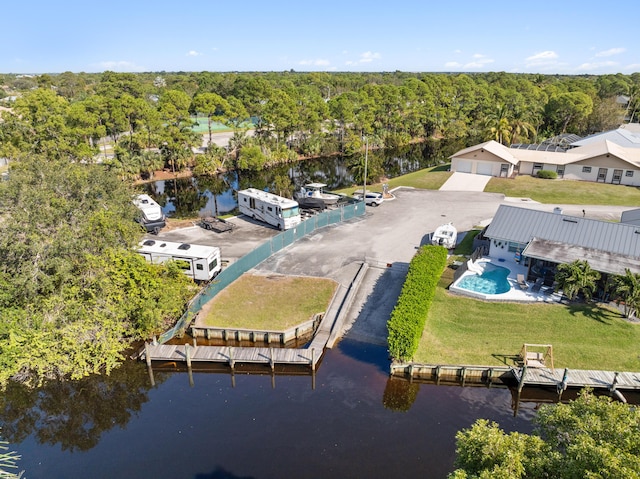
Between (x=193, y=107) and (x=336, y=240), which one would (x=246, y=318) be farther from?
(x=193, y=107)

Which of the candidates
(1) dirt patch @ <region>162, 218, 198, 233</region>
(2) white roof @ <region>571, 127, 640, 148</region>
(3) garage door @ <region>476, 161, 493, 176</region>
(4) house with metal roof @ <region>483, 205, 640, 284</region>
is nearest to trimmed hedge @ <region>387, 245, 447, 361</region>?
(4) house with metal roof @ <region>483, 205, 640, 284</region>

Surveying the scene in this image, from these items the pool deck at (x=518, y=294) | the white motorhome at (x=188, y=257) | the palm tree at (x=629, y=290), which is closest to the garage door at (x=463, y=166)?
the pool deck at (x=518, y=294)

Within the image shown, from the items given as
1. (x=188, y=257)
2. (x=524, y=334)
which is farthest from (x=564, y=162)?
(x=188, y=257)

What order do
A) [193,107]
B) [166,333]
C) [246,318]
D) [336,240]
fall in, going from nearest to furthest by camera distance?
1. [166,333]
2. [246,318]
3. [336,240]
4. [193,107]

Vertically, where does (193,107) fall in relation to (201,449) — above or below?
above

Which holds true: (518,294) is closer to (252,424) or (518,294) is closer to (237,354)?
(237,354)

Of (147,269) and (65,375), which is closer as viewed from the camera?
(65,375)

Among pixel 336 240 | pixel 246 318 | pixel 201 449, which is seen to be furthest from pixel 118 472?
pixel 336 240
